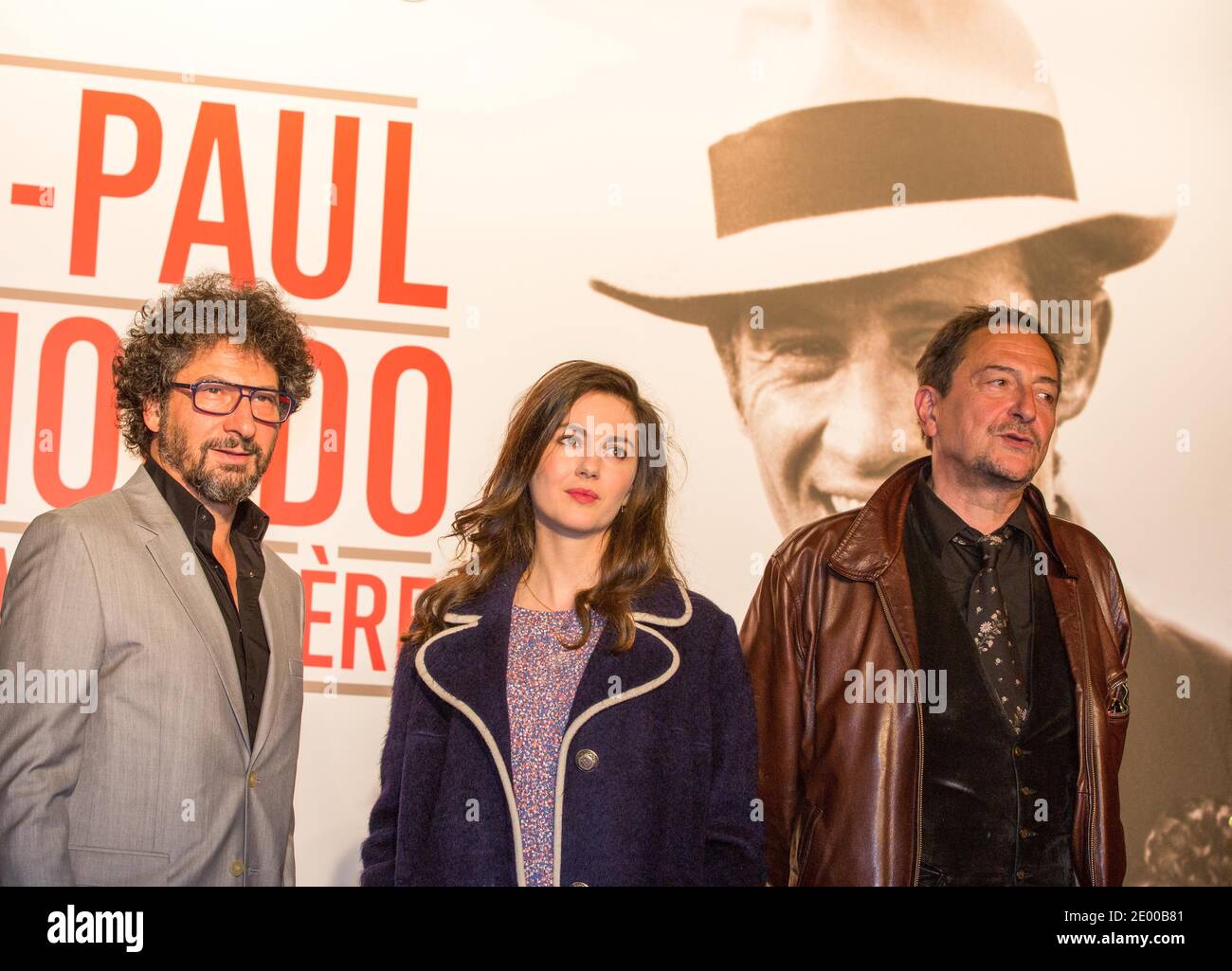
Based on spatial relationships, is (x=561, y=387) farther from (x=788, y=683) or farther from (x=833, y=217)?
(x=833, y=217)

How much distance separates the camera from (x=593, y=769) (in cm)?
290

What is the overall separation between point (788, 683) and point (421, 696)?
1018mm

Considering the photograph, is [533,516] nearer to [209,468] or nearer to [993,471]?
[209,468]

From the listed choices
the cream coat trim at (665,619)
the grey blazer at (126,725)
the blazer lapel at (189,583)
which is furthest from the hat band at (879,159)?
the grey blazer at (126,725)

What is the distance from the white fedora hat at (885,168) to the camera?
460 cm

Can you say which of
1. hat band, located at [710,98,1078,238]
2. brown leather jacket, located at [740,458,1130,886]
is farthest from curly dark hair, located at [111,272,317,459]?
hat band, located at [710,98,1078,238]

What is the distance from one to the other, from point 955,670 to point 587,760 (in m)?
1.06

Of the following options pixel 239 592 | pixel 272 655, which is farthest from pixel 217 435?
pixel 272 655

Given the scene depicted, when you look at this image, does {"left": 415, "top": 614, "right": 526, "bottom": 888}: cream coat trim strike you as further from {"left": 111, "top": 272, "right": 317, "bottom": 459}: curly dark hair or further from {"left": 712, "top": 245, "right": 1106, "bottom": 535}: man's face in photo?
{"left": 712, "top": 245, "right": 1106, "bottom": 535}: man's face in photo

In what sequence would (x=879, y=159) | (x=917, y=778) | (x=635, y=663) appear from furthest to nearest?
(x=879, y=159) < (x=917, y=778) < (x=635, y=663)

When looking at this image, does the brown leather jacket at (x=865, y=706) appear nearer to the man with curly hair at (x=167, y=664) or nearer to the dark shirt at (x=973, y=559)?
the dark shirt at (x=973, y=559)

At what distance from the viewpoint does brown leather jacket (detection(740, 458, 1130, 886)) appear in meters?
3.34

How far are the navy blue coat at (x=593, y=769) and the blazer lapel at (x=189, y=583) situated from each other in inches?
14.7

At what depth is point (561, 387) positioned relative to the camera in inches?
126
